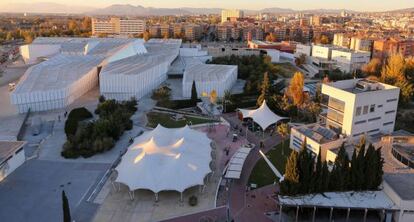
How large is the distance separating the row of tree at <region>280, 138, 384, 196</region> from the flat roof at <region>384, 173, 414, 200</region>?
1.11 meters

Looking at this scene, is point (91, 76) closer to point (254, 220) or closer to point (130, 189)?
point (130, 189)

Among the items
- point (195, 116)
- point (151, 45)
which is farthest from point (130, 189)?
point (151, 45)

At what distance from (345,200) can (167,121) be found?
25.2 metres

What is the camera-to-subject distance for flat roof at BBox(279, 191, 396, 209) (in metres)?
24.8

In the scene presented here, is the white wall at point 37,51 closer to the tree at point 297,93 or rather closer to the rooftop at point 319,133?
the tree at point 297,93

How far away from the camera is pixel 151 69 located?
57.7 meters

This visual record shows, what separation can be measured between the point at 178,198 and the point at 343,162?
40.9 ft

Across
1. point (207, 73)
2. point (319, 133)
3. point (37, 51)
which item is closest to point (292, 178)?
point (319, 133)

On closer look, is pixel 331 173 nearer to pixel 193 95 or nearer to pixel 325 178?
pixel 325 178

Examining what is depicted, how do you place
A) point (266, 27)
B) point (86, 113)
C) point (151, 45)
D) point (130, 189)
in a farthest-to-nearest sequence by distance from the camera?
1. point (266, 27)
2. point (151, 45)
3. point (86, 113)
4. point (130, 189)

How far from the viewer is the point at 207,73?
5916cm

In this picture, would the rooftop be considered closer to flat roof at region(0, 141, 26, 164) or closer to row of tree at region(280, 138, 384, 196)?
row of tree at region(280, 138, 384, 196)

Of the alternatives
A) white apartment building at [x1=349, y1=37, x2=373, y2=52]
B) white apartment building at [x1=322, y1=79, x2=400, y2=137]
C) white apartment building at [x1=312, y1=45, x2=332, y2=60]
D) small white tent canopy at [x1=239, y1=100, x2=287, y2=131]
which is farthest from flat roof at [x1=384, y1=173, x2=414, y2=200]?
white apartment building at [x1=349, y1=37, x2=373, y2=52]

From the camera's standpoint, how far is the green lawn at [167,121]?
4419cm
